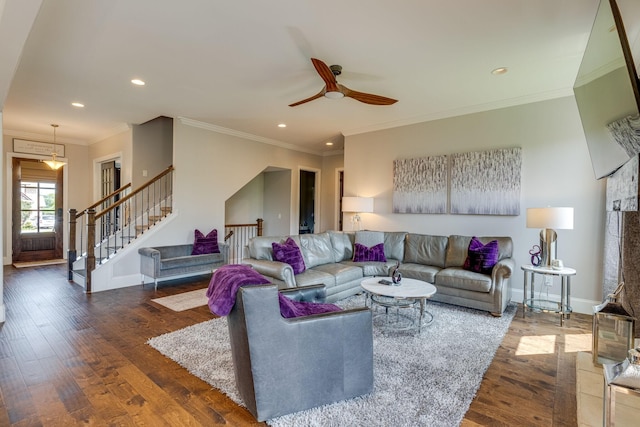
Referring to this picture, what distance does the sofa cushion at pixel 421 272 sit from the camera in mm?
4051

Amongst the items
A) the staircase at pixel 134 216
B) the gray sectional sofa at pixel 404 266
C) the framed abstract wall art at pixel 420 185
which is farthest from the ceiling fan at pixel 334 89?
the staircase at pixel 134 216

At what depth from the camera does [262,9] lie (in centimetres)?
236

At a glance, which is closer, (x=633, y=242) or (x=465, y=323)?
(x=633, y=242)

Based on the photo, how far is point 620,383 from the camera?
52.9 inches

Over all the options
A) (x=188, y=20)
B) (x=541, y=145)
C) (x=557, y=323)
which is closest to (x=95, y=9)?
(x=188, y=20)

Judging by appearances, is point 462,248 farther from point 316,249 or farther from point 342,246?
point 316,249

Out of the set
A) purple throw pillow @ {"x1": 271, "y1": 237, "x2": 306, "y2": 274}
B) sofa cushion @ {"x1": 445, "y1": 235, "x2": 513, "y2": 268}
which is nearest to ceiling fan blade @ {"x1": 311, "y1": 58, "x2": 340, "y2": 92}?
purple throw pillow @ {"x1": 271, "y1": 237, "x2": 306, "y2": 274}

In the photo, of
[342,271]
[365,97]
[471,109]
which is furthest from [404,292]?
[471,109]

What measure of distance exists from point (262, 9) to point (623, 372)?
3081mm

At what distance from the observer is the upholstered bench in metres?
4.67

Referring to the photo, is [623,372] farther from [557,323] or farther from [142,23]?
[142,23]

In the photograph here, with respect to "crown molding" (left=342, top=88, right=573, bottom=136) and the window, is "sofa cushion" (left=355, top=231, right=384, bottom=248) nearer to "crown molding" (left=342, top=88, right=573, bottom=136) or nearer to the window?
"crown molding" (left=342, top=88, right=573, bottom=136)

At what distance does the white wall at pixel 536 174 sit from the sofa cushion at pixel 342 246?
103cm

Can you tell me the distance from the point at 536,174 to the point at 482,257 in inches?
55.1
